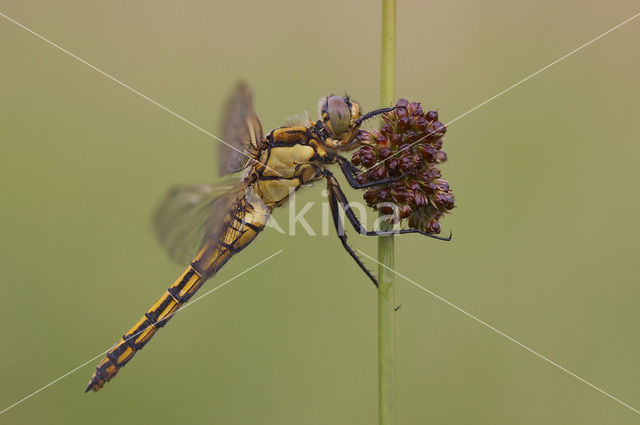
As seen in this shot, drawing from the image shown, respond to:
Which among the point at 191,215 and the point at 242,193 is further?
the point at 242,193

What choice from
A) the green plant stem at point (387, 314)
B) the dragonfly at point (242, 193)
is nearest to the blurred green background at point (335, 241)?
the dragonfly at point (242, 193)

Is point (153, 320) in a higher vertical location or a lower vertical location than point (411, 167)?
lower

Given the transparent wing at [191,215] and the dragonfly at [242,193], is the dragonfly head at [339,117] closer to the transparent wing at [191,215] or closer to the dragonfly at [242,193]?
the dragonfly at [242,193]

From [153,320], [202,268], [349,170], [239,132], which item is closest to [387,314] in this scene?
[349,170]

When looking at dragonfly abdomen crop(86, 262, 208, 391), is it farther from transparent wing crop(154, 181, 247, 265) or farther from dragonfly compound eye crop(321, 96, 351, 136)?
dragonfly compound eye crop(321, 96, 351, 136)

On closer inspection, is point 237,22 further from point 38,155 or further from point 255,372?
point 255,372

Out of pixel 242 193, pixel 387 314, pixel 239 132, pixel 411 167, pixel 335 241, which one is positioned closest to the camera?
pixel 387 314

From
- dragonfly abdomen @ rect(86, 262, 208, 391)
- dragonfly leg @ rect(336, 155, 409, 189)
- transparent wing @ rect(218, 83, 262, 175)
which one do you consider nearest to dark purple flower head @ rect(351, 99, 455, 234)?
dragonfly leg @ rect(336, 155, 409, 189)

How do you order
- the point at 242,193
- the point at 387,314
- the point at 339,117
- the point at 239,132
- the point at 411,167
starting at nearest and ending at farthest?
the point at 387,314, the point at 411,167, the point at 339,117, the point at 239,132, the point at 242,193

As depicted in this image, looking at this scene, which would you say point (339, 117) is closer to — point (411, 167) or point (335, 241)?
point (411, 167)
